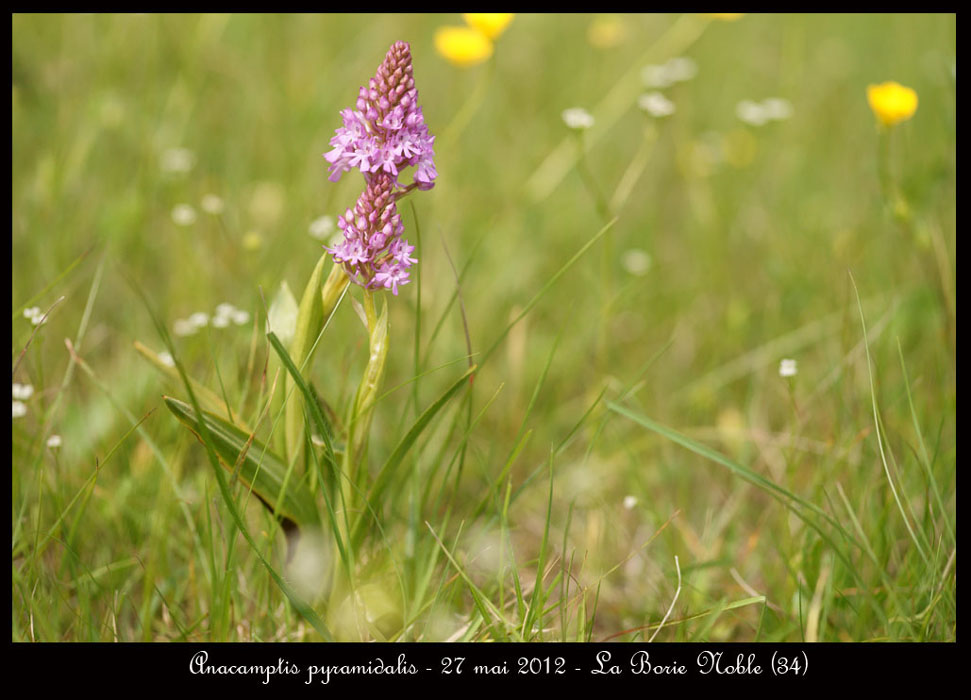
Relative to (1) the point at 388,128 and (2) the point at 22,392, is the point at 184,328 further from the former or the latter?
(1) the point at 388,128

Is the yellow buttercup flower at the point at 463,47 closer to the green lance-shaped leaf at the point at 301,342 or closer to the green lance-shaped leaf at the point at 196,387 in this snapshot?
the green lance-shaped leaf at the point at 301,342

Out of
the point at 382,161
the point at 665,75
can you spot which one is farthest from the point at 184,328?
the point at 665,75

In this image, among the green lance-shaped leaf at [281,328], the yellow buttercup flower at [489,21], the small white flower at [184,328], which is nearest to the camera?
the green lance-shaped leaf at [281,328]

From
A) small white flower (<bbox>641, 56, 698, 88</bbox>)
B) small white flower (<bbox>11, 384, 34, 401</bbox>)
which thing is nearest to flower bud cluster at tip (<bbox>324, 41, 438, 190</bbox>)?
small white flower (<bbox>11, 384, 34, 401</bbox>)

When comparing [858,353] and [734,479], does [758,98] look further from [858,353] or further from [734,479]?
[734,479]

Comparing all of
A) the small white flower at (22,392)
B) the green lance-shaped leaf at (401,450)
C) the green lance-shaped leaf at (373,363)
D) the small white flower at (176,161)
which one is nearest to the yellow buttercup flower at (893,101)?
the green lance-shaped leaf at (401,450)

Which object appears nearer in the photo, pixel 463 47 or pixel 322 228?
pixel 322 228
